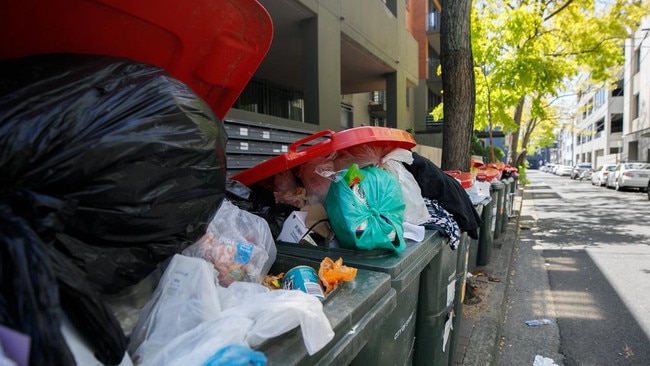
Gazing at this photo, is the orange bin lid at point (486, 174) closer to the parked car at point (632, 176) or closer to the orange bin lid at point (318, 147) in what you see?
the orange bin lid at point (318, 147)

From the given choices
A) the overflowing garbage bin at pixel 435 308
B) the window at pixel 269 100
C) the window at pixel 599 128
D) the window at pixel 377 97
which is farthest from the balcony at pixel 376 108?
the window at pixel 599 128

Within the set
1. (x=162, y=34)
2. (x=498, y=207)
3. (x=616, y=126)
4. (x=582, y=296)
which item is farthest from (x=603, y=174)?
(x=162, y=34)

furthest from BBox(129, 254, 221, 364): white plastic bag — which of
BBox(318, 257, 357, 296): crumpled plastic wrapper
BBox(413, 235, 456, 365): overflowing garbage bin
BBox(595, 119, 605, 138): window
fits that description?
BBox(595, 119, 605, 138): window

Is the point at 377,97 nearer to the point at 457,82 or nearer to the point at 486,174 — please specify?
the point at 486,174

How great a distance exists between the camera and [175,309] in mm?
1017

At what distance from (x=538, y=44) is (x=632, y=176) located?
11345 mm

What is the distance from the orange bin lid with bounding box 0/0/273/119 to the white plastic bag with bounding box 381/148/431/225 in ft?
3.36

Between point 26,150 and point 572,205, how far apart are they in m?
15.2

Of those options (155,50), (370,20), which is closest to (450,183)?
(155,50)

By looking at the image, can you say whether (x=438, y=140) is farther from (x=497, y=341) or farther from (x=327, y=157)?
(x=327, y=157)

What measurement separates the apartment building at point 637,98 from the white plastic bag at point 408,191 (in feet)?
97.7

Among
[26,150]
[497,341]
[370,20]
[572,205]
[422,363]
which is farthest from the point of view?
[572,205]

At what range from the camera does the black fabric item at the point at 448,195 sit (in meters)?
2.74

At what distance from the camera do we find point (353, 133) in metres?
1.99
